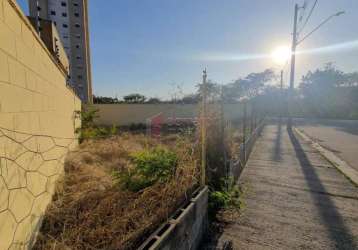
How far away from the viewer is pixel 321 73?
97.1 ft

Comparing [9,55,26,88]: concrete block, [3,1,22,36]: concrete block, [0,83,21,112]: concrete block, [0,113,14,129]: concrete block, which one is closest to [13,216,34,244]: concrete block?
[0,113,14,129]: concrete block

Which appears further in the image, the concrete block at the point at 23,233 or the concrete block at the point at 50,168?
the concrete block at the point at 50,168

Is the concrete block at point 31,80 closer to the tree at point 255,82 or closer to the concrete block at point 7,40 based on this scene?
the concrete block at point 7,40

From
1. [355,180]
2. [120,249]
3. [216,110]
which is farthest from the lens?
[355,180]

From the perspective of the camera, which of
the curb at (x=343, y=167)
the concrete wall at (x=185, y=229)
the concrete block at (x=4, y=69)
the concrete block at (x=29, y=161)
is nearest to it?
the concrete wall at (x=185, y=229)

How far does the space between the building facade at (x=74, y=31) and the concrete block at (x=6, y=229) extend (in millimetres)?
30762

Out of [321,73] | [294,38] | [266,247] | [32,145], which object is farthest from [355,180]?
[321,73]

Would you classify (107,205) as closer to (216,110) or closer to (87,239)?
(87,239)

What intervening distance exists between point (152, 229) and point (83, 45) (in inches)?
1415

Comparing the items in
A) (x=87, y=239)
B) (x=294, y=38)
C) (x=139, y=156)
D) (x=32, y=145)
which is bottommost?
(x=87, y=239)

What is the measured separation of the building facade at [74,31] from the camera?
96.7ft

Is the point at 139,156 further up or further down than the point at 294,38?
further down

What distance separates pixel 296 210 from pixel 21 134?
11.7ft

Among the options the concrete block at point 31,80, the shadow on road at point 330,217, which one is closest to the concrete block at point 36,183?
the concrete block at point 31,80
